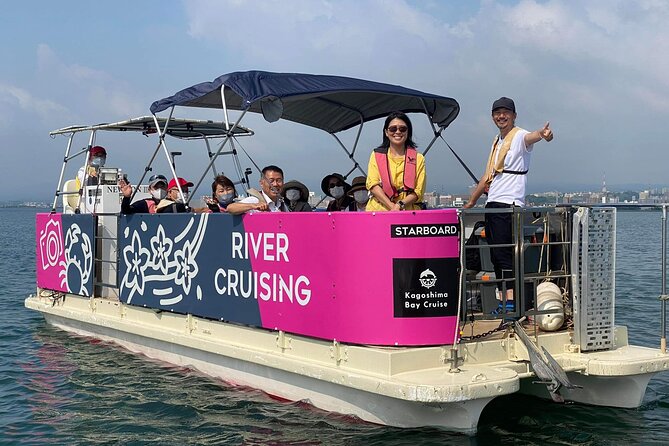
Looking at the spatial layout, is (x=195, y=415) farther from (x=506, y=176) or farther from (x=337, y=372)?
(x=506, y=176)

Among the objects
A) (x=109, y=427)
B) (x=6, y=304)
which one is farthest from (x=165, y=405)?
(x=6, y=304)

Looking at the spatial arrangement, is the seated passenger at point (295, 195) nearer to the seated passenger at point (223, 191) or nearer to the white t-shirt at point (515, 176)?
the seated passenger at point (223, 191)

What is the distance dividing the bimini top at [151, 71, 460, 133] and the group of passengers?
881 mm

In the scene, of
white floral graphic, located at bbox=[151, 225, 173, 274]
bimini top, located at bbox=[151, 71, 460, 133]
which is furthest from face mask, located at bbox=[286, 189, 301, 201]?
white floral graphic, located at bbox=[151, 225, 173, 274]

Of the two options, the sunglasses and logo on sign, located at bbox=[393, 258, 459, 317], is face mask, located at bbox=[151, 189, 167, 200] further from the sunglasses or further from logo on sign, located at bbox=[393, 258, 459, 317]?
logo on sign, located at bbox=[393, 258, 459, 317]

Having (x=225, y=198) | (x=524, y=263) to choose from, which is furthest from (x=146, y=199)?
(x=524, y=263)

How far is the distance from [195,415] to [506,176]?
370 cm

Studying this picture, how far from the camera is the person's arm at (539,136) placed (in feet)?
20.5

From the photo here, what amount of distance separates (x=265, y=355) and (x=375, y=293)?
5.08 feet

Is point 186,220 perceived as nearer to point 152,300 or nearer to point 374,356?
point 152,300

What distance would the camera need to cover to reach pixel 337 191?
9.05 meters

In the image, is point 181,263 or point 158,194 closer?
point 181,263

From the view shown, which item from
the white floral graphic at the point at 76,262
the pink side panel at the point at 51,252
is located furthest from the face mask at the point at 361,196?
the pink side panel at the point at 51,252

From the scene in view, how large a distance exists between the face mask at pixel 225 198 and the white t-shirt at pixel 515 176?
2970mm
